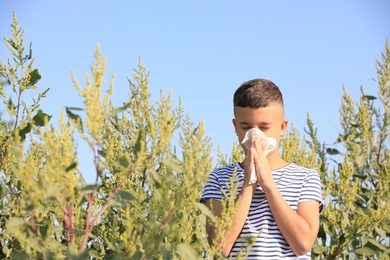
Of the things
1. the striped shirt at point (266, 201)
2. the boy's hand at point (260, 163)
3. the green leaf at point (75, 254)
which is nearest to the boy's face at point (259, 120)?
the boy's hand at point (260, 163)

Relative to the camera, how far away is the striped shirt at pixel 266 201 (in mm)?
2568

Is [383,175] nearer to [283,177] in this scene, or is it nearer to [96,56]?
[283,177]

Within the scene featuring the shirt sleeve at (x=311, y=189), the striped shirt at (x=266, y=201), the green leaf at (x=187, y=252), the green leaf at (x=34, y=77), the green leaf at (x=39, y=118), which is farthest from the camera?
the green leaf at (x=34, y=77)

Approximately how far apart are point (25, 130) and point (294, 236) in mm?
1604

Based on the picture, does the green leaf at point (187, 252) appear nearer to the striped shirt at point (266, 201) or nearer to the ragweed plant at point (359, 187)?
the striped shirt at point (266, 201)

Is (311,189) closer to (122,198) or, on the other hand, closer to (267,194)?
(267,194)

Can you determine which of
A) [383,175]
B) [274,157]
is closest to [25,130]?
[274,157]

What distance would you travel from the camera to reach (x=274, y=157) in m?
2.81

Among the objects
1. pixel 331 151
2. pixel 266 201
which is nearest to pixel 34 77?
pixel 266 201

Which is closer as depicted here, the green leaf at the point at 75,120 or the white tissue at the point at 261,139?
the green leaf at the point at 75,120

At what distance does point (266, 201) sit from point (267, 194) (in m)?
0.19

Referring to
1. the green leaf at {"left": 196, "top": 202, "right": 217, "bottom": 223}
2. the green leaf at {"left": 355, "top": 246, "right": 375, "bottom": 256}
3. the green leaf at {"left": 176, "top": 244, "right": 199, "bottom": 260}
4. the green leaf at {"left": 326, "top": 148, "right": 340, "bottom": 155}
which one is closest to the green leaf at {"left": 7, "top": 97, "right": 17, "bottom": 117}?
the green leaf at {"left": 176, "top": 244, "right": 199, "bottom": 260}

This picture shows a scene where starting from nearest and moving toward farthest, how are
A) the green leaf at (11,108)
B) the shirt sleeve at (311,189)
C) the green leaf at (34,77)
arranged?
the shirt sleeve at (311,189) → the green leaf at (11,108) → the green leaf at (34,77)

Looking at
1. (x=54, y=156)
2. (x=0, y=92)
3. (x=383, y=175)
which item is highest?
(x=0, y=92)
